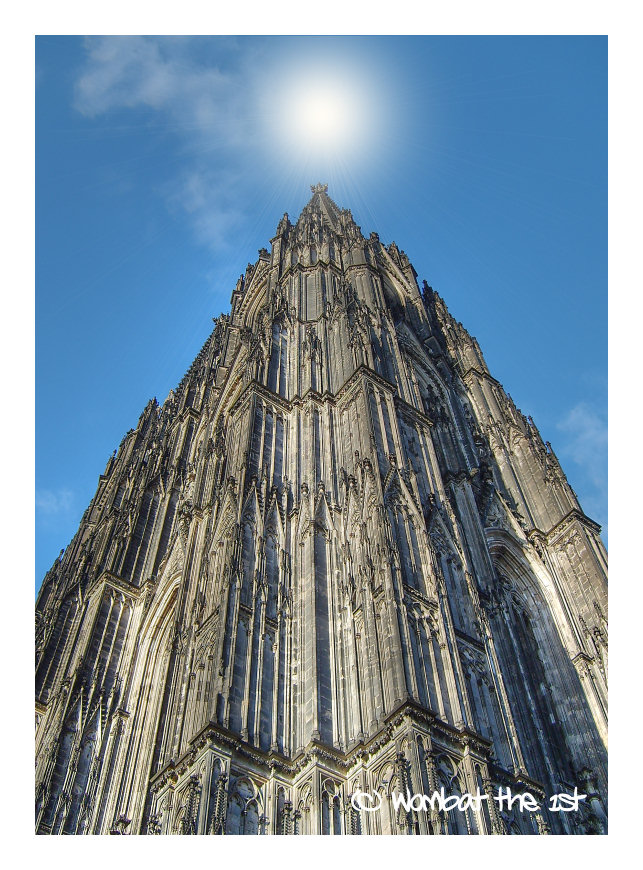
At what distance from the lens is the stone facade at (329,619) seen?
13.7 meters

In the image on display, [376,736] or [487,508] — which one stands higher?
[487,508]

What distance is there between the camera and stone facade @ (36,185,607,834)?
13703mm

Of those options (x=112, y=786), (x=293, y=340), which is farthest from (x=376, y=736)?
(x=293, y=340)

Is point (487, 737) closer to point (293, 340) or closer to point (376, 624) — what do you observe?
point (376, 624)

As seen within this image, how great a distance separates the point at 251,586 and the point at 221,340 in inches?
1381

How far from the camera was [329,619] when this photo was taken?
16922 millimetres

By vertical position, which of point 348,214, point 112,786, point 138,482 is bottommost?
point 112,786

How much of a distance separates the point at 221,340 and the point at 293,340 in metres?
21.4

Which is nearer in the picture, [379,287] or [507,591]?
[507,591]

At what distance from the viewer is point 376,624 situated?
1584cm

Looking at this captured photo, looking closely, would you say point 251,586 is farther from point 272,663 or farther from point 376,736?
point 376,736
